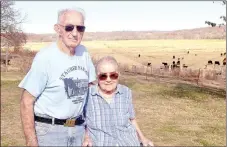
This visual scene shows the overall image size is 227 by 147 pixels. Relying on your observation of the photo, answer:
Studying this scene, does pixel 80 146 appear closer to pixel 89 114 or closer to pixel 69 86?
pixel 89 114

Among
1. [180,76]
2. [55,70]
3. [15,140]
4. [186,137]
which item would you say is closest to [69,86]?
[55,70]

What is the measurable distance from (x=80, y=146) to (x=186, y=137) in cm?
688

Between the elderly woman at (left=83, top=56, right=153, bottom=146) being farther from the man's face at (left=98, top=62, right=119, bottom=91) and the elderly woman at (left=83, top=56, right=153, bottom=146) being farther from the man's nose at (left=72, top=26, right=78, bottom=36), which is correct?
the man's nose at (left=72, top=26, right=78, bottom=36)

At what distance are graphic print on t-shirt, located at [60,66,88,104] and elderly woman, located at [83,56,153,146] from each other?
0.10m

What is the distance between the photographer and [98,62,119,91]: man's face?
3336 millimetres

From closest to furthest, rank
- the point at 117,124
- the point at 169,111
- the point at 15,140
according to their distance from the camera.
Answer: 1. the point at 117,124
2. the point at 15,140
3. the point at 169,111

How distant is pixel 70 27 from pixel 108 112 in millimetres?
806

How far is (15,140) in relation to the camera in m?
9.20

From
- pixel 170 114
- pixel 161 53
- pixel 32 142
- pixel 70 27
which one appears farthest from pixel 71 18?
pixel 161 53

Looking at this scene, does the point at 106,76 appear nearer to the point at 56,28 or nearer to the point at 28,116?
the point at 56,28

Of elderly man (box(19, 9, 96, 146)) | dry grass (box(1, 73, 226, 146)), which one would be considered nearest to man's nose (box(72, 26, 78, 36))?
elderly man (box(19, 9, 96, 146))

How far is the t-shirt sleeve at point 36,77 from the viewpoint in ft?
10.0

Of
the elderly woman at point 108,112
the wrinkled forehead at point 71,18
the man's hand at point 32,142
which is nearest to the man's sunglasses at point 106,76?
the elderly woman at point 108,112

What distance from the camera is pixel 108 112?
3312 millimetres
